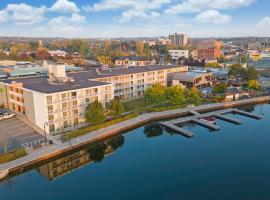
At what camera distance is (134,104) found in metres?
61.3

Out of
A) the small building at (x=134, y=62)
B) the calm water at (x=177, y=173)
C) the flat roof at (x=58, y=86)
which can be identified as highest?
the small building at (x=134, y=62)

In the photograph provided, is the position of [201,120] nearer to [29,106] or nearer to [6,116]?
[29,106]

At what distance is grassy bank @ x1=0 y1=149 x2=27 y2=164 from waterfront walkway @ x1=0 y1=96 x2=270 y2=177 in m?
0.67

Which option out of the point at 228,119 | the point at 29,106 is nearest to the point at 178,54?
the point at 228,119

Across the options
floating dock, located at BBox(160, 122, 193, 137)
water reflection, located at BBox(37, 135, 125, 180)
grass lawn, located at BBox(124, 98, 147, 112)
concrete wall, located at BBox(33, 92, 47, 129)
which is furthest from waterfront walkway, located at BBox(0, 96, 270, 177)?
concrete wall, located at BBox(33, 92, 47, 129)

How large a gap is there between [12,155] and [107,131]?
15.2 meters

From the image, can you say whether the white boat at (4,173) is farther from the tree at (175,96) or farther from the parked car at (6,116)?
the tree at (175,96)

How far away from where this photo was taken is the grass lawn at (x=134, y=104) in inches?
2276

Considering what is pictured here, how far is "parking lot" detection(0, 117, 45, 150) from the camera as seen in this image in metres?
38.4

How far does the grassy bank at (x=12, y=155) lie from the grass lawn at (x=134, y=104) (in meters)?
25.8

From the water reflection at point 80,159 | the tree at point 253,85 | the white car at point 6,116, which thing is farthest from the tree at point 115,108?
the tree at point 253,85

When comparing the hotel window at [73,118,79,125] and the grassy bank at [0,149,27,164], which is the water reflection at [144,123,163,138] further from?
the grassy bank at [0,149,27,164]

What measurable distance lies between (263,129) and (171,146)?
19.6 metres

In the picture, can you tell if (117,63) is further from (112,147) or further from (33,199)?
(33,199)
